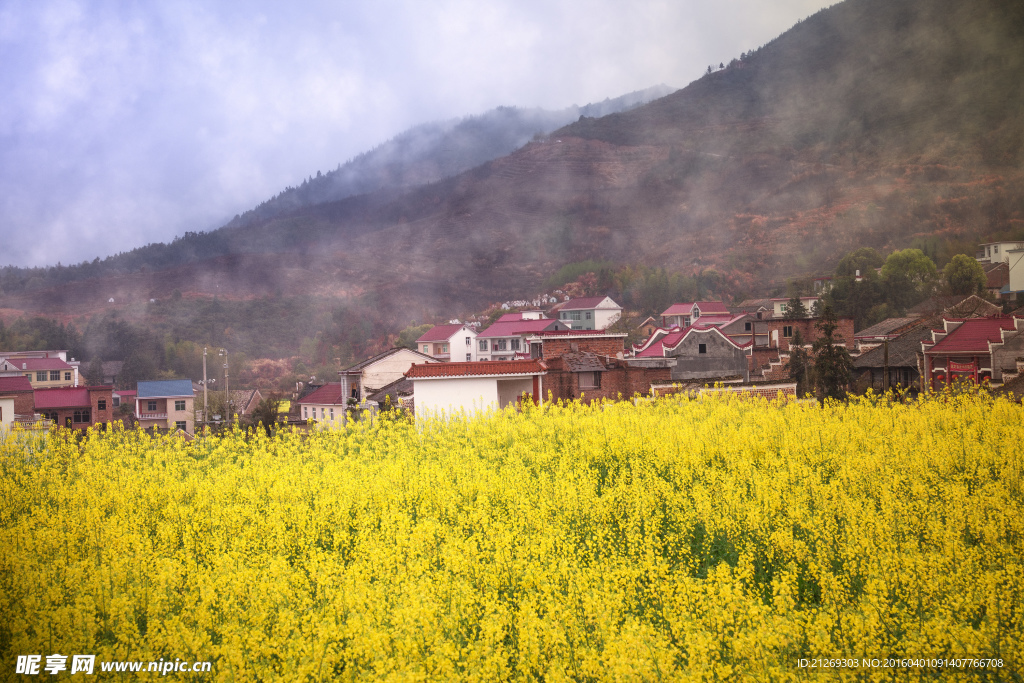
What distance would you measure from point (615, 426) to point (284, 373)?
56.4 metres

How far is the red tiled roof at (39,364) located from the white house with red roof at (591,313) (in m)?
41.9

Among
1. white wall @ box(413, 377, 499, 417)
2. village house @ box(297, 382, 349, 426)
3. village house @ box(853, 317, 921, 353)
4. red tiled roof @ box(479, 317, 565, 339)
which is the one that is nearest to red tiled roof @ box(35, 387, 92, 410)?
village house @ box(297, 382, 349, 426)

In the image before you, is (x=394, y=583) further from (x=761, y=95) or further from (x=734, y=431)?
(x=761, y=95)

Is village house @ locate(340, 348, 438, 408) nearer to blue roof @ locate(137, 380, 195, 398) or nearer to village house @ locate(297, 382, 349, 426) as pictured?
village house @ locate(297, 382, 349, 426)

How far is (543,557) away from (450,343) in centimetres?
4620

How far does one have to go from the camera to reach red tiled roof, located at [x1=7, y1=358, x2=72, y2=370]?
42.3 metres

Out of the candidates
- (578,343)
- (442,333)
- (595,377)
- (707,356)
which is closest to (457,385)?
(595,377)

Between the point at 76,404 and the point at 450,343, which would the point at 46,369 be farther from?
the point at 450,343

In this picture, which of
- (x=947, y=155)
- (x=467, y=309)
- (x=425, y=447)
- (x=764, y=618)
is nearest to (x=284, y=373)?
(x=467, y=309)

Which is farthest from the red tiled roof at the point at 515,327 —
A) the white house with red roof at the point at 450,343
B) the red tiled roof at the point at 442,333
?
the red tiled roof at the point at 442,333

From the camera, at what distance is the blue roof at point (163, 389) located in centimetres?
4050

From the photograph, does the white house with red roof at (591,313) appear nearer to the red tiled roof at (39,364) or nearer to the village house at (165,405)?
the village house at (165,405)

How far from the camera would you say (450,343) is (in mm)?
53031

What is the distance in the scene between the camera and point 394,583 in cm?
648
